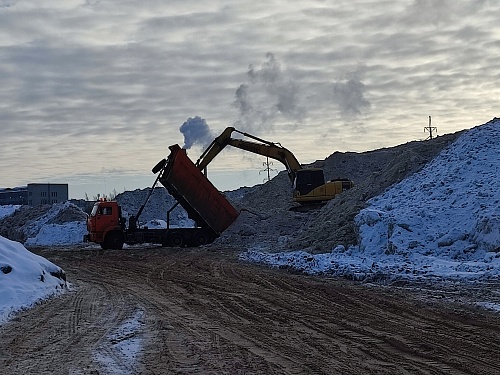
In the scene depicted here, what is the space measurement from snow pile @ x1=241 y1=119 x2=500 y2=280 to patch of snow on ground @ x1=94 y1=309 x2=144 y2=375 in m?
7.91

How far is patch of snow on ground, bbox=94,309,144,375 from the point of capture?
7.97 m

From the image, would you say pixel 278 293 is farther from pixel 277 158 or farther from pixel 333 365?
pixel 277 158

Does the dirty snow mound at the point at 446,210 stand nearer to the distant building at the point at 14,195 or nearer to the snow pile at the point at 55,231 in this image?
the snow pile at the point at 55,231

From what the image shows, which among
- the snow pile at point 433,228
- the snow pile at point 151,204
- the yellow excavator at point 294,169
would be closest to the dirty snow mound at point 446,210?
the snow pile at point 433,228

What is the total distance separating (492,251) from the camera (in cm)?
1867

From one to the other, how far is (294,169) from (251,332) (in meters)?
26.8

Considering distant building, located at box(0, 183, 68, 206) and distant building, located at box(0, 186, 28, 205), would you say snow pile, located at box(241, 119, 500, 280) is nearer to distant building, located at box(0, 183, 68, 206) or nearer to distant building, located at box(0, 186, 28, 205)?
distant building, located at box(0, 183, 68, 206)

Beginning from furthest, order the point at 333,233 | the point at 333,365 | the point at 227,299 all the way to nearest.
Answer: the point at 333,233 → the point at 227,299 → the point at 333,365

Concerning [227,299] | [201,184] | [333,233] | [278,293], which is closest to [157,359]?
[227,299]

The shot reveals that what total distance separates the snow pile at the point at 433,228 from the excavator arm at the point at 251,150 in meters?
9.34

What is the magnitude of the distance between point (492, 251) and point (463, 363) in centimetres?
1151

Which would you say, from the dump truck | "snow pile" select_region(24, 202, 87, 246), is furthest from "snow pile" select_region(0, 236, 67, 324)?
"snow pile" select_region(24, 202, 87, 246)

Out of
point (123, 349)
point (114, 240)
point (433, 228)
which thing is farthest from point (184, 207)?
point (123, 349)

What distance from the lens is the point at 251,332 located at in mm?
10203
